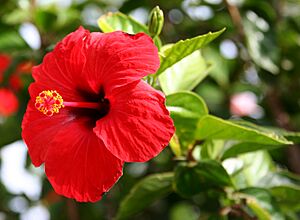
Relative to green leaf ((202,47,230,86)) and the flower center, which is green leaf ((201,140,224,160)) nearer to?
the flower center

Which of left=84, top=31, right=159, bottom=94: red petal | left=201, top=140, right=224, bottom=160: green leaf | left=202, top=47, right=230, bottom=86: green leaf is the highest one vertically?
left=84, top=31, right=159, bottom=94: red petal

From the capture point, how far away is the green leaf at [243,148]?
1.43 meters

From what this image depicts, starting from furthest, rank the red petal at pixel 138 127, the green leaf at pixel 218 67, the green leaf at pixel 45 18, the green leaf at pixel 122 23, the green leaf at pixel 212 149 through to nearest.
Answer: the green leaf at pixel 218 67
the green leaf at pixel 45 18
the green leaf at pixel 212 149
the green leaf at pixel 122 23
the red petal at pixel 138 127

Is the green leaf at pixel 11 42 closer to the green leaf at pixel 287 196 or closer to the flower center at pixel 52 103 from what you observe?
the flower center at pixel 52 103

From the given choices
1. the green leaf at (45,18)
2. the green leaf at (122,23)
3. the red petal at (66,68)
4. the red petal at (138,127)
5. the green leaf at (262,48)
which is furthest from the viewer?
the green leaf at (45,18)

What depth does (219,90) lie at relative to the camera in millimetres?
2465

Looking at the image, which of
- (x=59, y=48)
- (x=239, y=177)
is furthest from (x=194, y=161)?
(x=59, y=48)

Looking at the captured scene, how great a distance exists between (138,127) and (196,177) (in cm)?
34

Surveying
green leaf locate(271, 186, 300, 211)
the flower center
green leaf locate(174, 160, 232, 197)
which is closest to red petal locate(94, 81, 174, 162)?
the flower center

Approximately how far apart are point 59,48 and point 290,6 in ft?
5.40

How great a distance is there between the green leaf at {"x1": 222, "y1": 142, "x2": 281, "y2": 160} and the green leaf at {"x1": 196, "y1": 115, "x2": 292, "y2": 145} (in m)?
0.07

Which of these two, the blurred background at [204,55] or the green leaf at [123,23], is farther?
the blurred background at [204,55]

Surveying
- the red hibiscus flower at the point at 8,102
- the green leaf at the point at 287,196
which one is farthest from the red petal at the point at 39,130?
the red hibiscus flower at the point at 8,102

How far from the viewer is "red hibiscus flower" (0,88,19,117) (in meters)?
2.17
